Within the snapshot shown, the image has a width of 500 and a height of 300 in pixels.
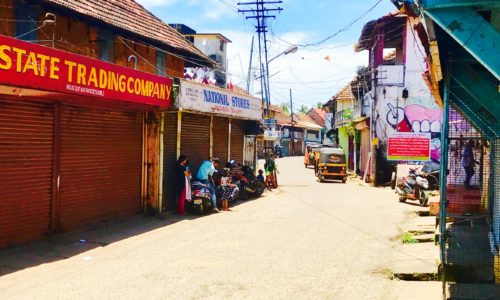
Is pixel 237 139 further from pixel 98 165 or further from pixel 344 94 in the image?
pixel 344 94

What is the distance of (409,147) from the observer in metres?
22.9

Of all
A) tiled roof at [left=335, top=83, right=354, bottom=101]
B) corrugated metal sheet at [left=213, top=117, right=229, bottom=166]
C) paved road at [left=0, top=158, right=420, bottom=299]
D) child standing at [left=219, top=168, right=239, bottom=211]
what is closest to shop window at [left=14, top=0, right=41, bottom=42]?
paved road at [left=0, top=158, right=420, bottom=299]

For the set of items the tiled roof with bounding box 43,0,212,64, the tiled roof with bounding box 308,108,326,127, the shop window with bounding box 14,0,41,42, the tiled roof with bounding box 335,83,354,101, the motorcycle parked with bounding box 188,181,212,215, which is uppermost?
the tiled roof with bounding box 308,108,326,127

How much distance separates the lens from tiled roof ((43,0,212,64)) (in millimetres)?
11656

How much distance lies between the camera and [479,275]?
280 inches

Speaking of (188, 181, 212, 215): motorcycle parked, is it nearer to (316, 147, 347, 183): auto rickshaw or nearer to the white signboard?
the white signboard

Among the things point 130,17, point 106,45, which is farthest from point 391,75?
point 106,45

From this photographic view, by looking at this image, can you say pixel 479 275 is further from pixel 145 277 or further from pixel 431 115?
pixel 431 115

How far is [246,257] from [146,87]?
5408mm

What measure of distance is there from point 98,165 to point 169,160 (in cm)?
300

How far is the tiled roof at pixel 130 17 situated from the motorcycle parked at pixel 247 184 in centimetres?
461

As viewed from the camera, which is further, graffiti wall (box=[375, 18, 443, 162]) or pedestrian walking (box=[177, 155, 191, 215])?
graffiti wall (box=[375, 18, 443, 162])

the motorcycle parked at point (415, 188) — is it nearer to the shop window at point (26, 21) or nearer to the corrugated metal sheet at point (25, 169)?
the corrugated metal sheet at point (25, 169)

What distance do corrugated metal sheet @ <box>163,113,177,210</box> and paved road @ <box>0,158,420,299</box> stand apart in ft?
4.90
